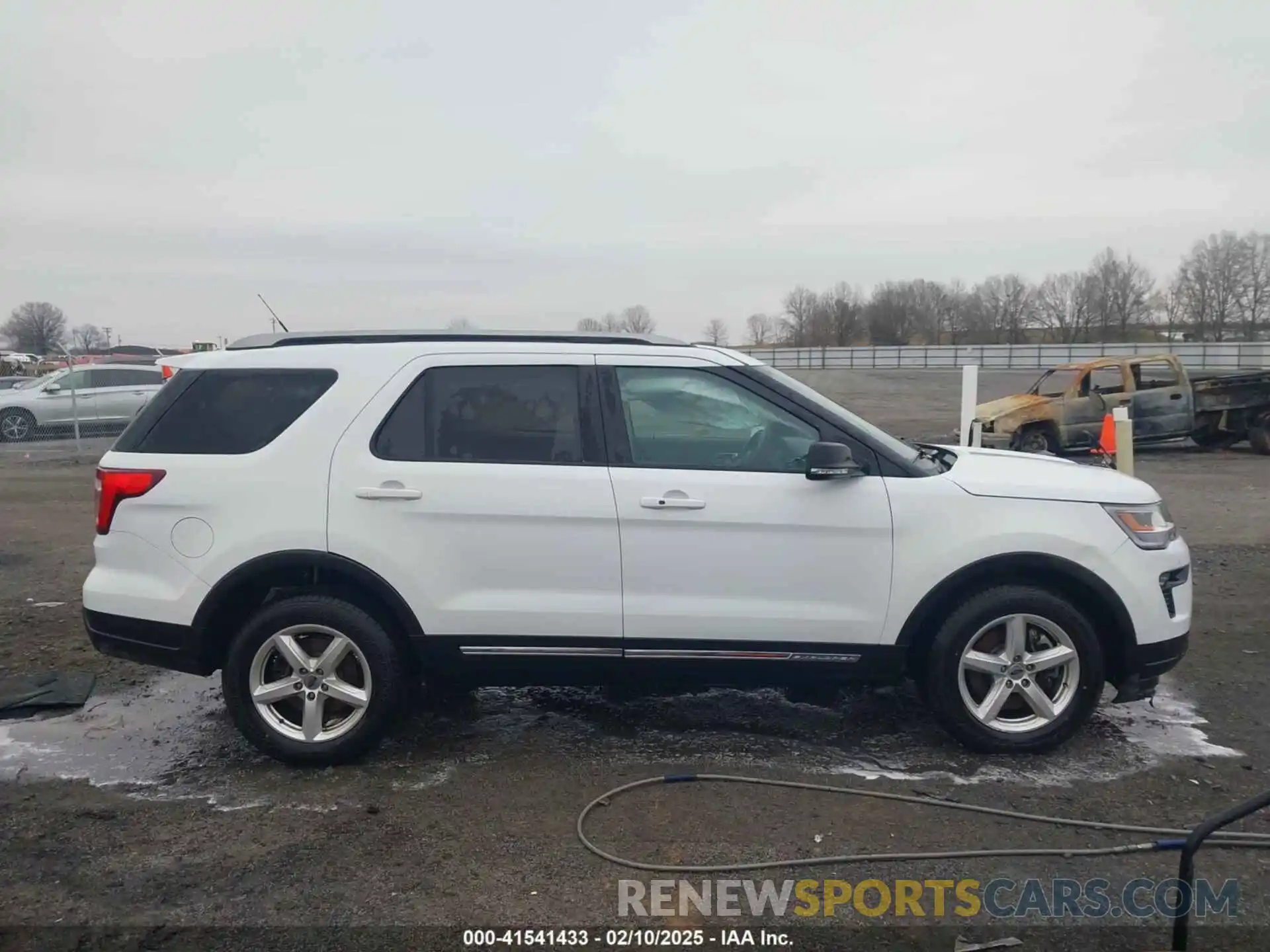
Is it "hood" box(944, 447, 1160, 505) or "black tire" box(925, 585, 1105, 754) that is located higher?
"hood" box(944, 447, 1160, 505)

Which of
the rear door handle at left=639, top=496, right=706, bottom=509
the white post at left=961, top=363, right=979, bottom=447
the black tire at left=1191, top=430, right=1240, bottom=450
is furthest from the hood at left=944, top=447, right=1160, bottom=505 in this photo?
the black tire at left=1191, top=430, right=1240, bottom=450

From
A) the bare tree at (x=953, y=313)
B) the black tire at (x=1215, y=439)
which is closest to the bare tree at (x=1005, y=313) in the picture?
the bare tree at (x=953, y=313)

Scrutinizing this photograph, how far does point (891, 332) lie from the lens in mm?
80562

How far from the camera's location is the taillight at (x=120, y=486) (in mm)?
4406

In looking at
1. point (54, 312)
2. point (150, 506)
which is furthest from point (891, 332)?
point (150, 506)

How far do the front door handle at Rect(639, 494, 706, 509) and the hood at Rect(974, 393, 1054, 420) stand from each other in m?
14.3

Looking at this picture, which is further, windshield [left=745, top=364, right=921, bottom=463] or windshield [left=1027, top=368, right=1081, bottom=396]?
windshield [left=1027, top=368, right=1081, bottom=396]

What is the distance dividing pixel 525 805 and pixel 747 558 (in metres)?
1.39

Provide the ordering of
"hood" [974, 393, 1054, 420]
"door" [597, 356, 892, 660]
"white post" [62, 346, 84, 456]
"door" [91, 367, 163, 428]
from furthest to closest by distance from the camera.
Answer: "door" [91, 367, 163, 428] → "white post" [62, 346, 84, 456] → "hood" [974, 393, 1054, 420] → "door" [597, 356, 892, 660]

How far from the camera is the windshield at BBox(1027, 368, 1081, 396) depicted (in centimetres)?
1750

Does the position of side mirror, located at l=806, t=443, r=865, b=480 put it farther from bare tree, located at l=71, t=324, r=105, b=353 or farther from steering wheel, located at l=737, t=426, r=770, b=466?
bare tree, located at l=71, t=324, r=105, b=353

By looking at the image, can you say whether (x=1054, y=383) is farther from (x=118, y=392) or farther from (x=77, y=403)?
(x=77, y=403)

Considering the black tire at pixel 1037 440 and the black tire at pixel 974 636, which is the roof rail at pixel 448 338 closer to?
the black tire at pixel 974 636

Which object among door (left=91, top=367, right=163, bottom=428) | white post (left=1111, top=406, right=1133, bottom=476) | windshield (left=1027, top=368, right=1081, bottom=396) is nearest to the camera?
white post (left=1111, top=406, right=1133, bottom=476)
